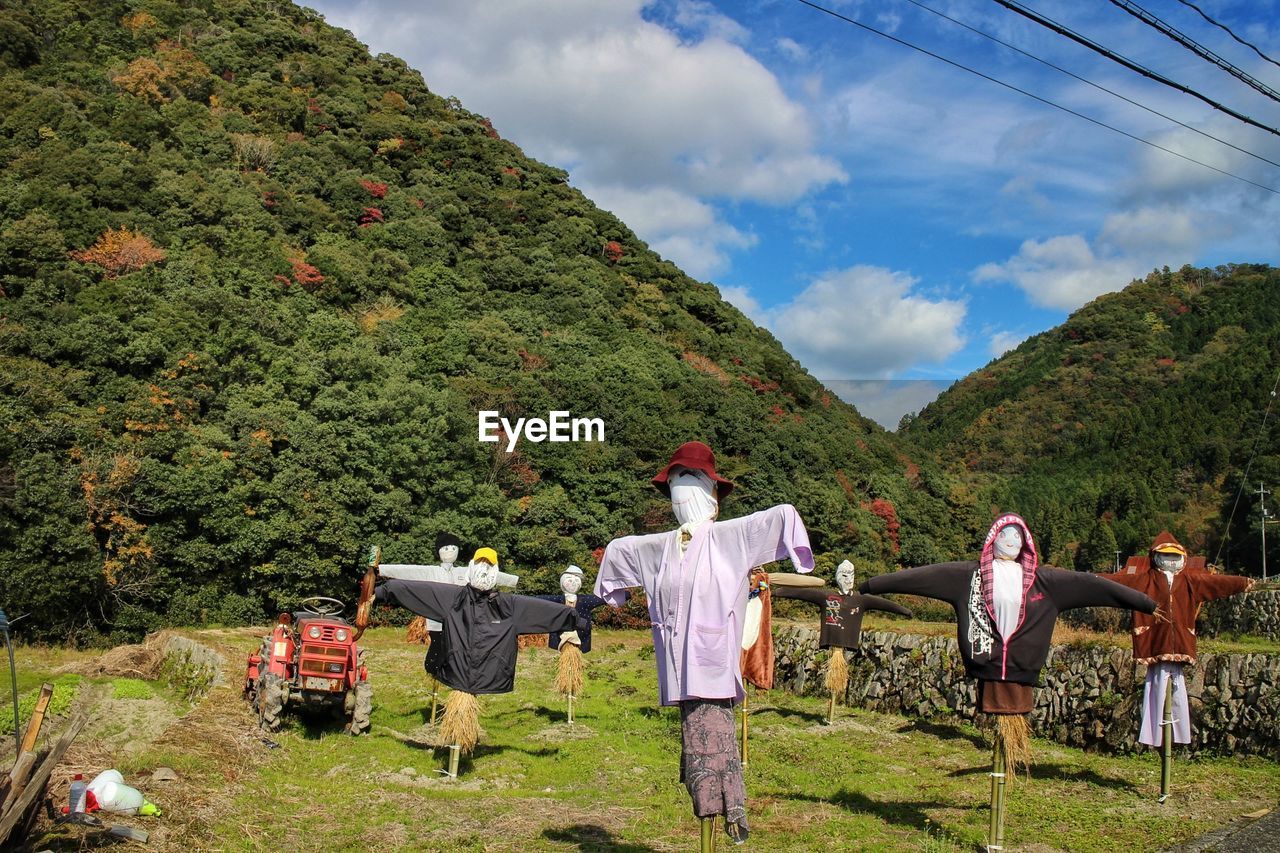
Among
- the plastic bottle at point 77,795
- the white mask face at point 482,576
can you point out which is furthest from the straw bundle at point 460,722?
the plastic bottle at point 77,795

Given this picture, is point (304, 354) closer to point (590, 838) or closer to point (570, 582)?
point (570, 582)

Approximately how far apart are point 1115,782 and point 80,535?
23473 millimetres

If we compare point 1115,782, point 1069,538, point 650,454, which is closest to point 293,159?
point 650,454

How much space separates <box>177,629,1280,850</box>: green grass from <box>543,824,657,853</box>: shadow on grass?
29mm

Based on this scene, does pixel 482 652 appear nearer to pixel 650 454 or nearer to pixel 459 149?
pixel 650 454

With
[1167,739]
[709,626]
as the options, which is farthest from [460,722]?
[1167,739]

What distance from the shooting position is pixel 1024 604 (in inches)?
264

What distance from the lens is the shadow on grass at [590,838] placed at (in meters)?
6.67

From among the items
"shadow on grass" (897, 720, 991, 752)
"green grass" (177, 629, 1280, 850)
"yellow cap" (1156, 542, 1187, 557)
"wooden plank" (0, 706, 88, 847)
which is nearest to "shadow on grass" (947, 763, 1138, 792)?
"green grass" (177, 629, 1280, 850)

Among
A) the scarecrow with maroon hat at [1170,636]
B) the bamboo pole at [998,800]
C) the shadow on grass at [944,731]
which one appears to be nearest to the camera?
the bamboo pole at [998,800]

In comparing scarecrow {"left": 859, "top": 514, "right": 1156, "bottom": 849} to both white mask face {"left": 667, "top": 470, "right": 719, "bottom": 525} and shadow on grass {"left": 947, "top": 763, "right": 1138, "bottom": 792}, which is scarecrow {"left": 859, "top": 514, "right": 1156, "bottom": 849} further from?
shadow on grass {"left": 947, "top": 763, "right": 1138, "bottom": 792}

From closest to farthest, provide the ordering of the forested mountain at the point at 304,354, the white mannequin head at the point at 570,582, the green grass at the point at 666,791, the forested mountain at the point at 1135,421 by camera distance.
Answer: the green grass at the point at 666,791
the white mannequin head at the point at 570,582
the forested mountain at the point at 304,354
the forested mountain at the point at 1135,421

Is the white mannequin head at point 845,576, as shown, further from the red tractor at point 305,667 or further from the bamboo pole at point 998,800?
the red tractor at point 305,667

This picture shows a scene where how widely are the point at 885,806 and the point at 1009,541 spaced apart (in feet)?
10.2
